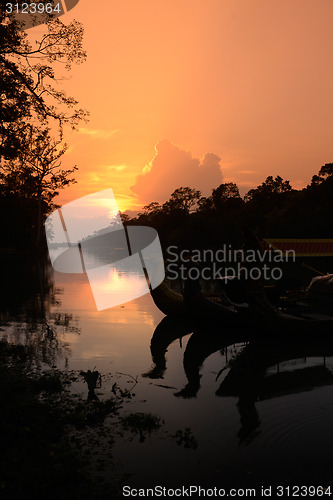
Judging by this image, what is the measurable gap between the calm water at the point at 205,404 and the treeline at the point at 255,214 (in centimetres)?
4625

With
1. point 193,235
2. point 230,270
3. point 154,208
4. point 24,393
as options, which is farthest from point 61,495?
point 154,208

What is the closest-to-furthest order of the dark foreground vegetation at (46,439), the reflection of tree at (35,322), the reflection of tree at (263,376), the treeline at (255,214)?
the dark foreground vegetation at (46,439) < the reflection of tree at (263,376) < the reflection of tree at (35,322) < the treeline at (255,214)

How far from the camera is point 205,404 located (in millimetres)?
8875

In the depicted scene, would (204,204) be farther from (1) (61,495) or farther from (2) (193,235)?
(1) (61,495)

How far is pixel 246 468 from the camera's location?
20.3 feet

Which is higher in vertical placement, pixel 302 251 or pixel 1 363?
pixel 302 251

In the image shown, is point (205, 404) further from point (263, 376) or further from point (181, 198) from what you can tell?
point (181, 198)

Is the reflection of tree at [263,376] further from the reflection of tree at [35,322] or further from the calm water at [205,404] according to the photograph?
the reflection of tree at [35,322]

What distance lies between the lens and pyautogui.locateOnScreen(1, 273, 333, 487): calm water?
620 cm

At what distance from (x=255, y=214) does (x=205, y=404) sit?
73.9 meters

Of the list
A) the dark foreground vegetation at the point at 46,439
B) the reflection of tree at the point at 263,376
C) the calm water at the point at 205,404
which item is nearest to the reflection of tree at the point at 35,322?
the calm water at the point at 205,404

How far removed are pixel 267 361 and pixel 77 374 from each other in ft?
19.5

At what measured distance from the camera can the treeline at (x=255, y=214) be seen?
58.2 m

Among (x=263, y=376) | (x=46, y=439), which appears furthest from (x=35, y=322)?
(x=46, y=439)
